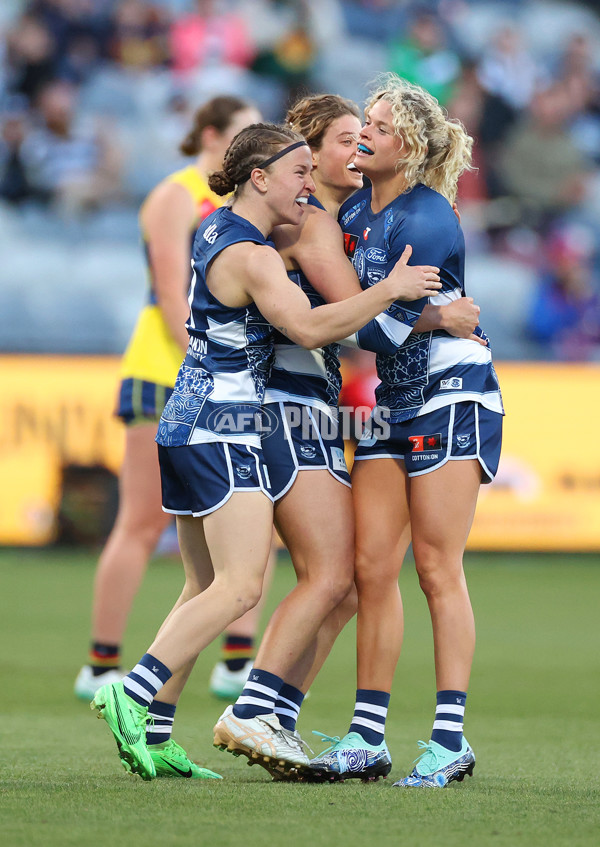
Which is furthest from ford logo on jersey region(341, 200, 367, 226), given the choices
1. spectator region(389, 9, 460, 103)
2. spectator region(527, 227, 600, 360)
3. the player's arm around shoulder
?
spectator region(389, 9, 460, 103)

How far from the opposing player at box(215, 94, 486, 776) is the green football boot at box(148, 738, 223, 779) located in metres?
0.14

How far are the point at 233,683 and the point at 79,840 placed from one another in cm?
257

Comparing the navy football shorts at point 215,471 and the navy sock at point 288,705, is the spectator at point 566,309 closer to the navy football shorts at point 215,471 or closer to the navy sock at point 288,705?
the navy sock at point 288,705

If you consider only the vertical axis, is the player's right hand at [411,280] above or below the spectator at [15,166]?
below

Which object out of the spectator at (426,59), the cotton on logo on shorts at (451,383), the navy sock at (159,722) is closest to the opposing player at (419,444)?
the cotton on logo on shorts at (451,383)

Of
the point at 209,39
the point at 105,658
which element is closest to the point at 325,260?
the point at 105,658

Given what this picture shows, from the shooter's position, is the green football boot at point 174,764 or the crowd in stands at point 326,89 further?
the crowd in stands at point 326,89

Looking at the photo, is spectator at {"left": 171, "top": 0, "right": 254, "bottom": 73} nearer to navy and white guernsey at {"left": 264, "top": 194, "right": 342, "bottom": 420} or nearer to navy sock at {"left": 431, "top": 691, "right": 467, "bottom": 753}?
navy and white guernsey at {"left": 264, "top": 194, "right": 342, "bottom": 420}

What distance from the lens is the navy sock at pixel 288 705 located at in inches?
156

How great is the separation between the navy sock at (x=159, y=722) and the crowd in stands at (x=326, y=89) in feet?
32.1

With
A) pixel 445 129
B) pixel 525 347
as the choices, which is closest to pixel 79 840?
pixel 445 129

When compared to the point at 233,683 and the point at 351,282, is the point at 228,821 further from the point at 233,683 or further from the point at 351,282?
the point at 233,683

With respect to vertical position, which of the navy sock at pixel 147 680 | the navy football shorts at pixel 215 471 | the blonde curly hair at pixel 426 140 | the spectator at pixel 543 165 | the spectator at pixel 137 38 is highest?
the spectator at pixel 137 38

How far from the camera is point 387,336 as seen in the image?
3.81m
